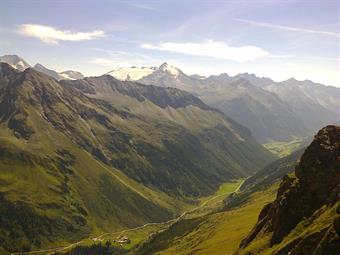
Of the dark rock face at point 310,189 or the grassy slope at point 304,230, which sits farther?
the dark rock face at point 310,189

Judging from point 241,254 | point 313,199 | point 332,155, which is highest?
point 332,155

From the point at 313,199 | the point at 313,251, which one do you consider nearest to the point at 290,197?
the point at 313,199

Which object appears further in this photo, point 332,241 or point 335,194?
point 335,194

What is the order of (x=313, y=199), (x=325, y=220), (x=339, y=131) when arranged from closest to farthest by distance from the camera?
(x=325, y=220), (x=313, y=199), (x=339, y=131)

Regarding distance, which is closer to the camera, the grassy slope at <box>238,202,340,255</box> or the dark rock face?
the grassy slope at <box>238,202,340,255</box>

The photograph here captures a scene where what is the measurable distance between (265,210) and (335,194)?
4449 cm

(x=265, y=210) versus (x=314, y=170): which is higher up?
(x=314, y=170)

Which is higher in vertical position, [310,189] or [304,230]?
[310,189]

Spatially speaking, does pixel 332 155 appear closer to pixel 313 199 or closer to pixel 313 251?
pixel 313 199

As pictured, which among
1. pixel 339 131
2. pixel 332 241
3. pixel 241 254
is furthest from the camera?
pixel 241 254

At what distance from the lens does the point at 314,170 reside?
122812 millimetres

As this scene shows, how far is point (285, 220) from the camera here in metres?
120

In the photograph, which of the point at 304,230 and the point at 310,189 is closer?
the point at 304,230

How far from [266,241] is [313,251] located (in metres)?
35.2
